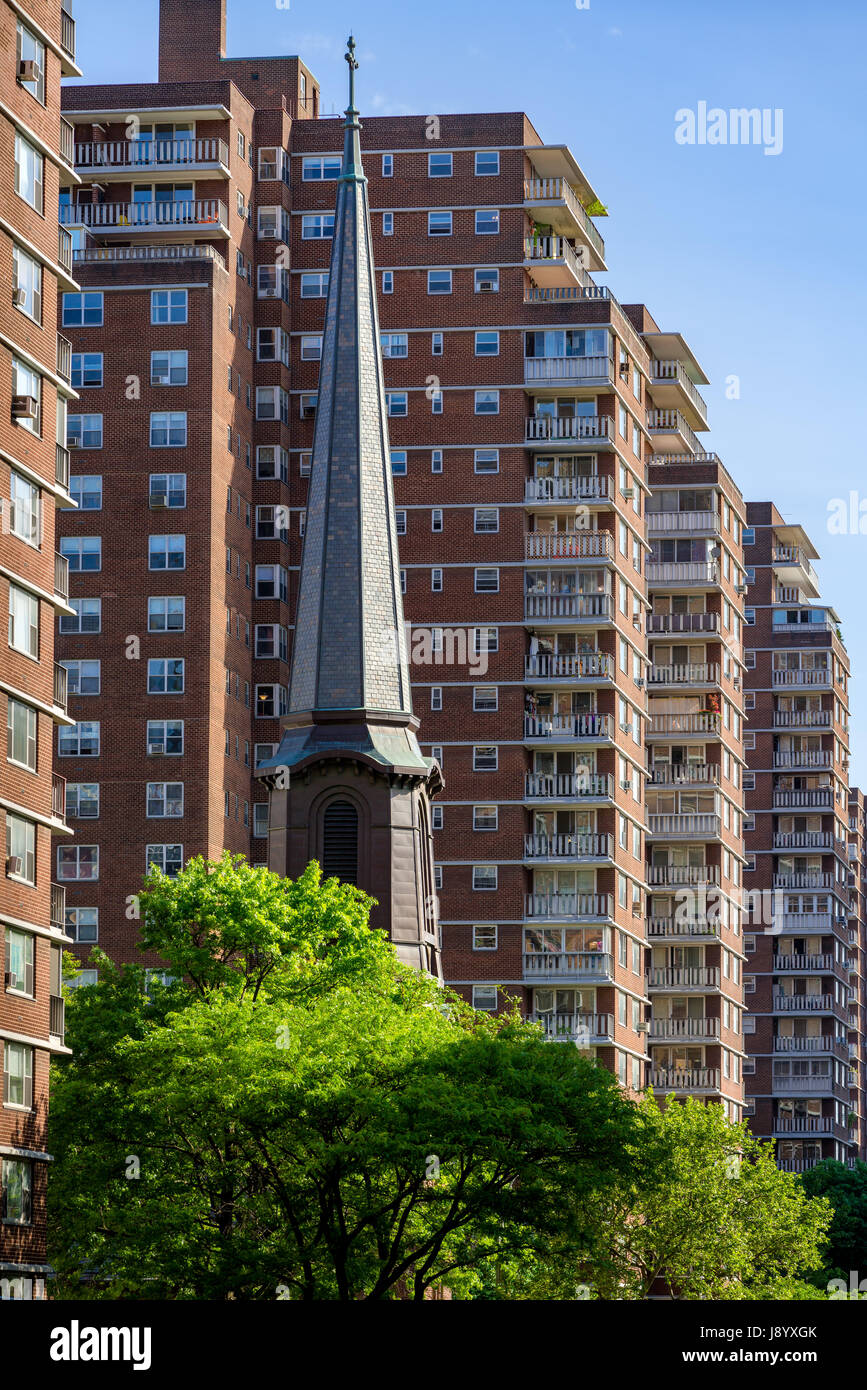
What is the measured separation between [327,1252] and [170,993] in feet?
42.6

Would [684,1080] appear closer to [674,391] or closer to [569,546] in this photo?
[569,546]

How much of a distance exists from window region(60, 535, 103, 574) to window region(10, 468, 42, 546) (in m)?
47.1

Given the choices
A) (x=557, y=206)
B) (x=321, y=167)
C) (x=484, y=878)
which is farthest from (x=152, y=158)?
(x=484, y=878)

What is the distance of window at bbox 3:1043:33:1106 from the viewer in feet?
223

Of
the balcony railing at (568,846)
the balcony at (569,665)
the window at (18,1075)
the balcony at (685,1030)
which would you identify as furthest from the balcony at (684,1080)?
the window at (18,1075)

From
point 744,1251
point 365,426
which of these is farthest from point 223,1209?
point 365,426

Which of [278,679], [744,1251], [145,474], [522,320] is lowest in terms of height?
[744,1251]

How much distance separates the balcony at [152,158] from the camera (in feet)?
412

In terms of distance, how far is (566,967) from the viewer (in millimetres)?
120688

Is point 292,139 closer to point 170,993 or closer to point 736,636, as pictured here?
point 736,636

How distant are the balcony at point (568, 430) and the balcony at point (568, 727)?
1110 centimetres

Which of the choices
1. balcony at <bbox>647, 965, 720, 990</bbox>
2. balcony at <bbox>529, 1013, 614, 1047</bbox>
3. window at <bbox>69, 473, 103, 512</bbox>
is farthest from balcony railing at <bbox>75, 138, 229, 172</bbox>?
balcony at <bbox>647, 965, 720, 990</bbox>

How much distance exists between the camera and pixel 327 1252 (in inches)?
2763

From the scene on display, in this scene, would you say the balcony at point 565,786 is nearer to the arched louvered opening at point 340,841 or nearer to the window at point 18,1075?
the arched louvered opening at point 340,841
